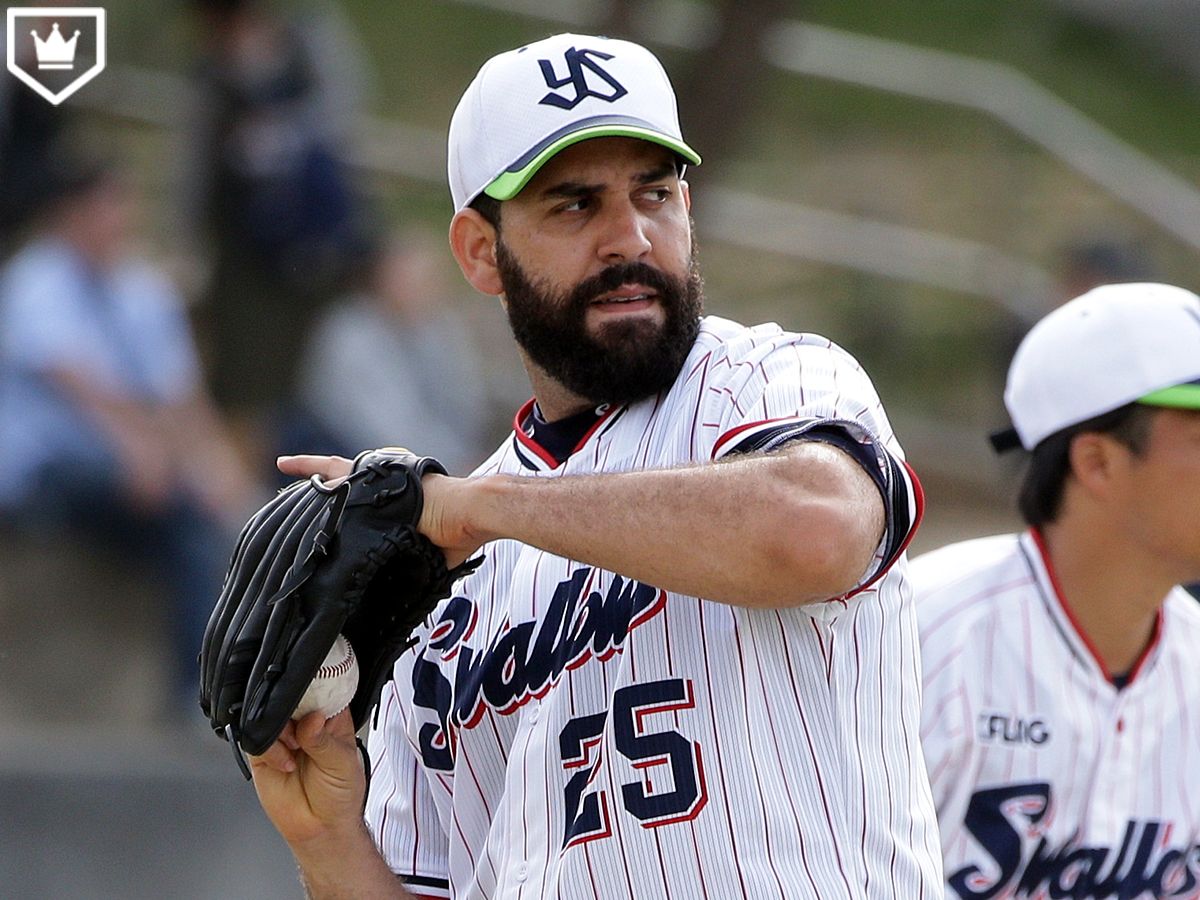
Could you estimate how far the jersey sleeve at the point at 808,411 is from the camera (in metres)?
2.26

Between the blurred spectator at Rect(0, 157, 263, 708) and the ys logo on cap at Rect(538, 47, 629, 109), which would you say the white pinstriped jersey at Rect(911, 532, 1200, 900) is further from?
the blurred spectator at Rect(0, 157, 263, 708)

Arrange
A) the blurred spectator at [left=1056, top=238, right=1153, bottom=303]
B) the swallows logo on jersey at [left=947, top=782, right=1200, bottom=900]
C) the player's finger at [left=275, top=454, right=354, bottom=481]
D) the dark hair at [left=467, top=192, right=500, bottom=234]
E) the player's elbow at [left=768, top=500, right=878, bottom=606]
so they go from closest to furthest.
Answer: the player's elbow at [left=768, top=500, right=878, bottom=606] → the player's finger at [left=275, top=454, right=354, bottom=481] → the dark hair at [left=467, top=192, right=500, bottom=234] → the swallows logo on jersey at [left=947, top=782, right=1200, bottom=900] → the blurred spectator at [left=1056, top=238, right=1153, bottom=303]

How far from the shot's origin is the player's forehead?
2574 mm

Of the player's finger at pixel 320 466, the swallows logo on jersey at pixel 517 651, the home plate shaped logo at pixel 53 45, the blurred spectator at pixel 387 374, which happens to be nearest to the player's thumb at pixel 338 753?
the swallows logo on jersey at pixel 517 651

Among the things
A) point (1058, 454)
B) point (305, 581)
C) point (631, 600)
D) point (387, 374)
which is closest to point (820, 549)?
point (631, 600)

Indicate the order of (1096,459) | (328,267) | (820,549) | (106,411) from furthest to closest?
(328,267) < (106,411) < (1096,459) < (820,549)

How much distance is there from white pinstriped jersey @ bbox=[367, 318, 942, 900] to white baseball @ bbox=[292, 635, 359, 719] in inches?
9.6

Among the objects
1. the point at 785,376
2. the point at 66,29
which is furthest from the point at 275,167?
the point at 785,376

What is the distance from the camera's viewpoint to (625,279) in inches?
101

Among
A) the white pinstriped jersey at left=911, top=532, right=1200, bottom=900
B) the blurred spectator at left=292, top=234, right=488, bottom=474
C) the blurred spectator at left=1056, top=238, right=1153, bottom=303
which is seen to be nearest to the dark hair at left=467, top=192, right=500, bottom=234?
the white pinstriped jersey at left=911, top=532, right=1200, bottom=900

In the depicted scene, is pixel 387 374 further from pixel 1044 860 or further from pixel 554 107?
pixel 554 107

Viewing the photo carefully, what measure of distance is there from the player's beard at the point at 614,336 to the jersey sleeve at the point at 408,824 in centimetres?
62

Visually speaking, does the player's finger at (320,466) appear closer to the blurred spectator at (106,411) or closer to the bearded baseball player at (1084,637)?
the bearded baseball player at (1084,637)

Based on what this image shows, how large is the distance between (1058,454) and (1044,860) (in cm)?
89
